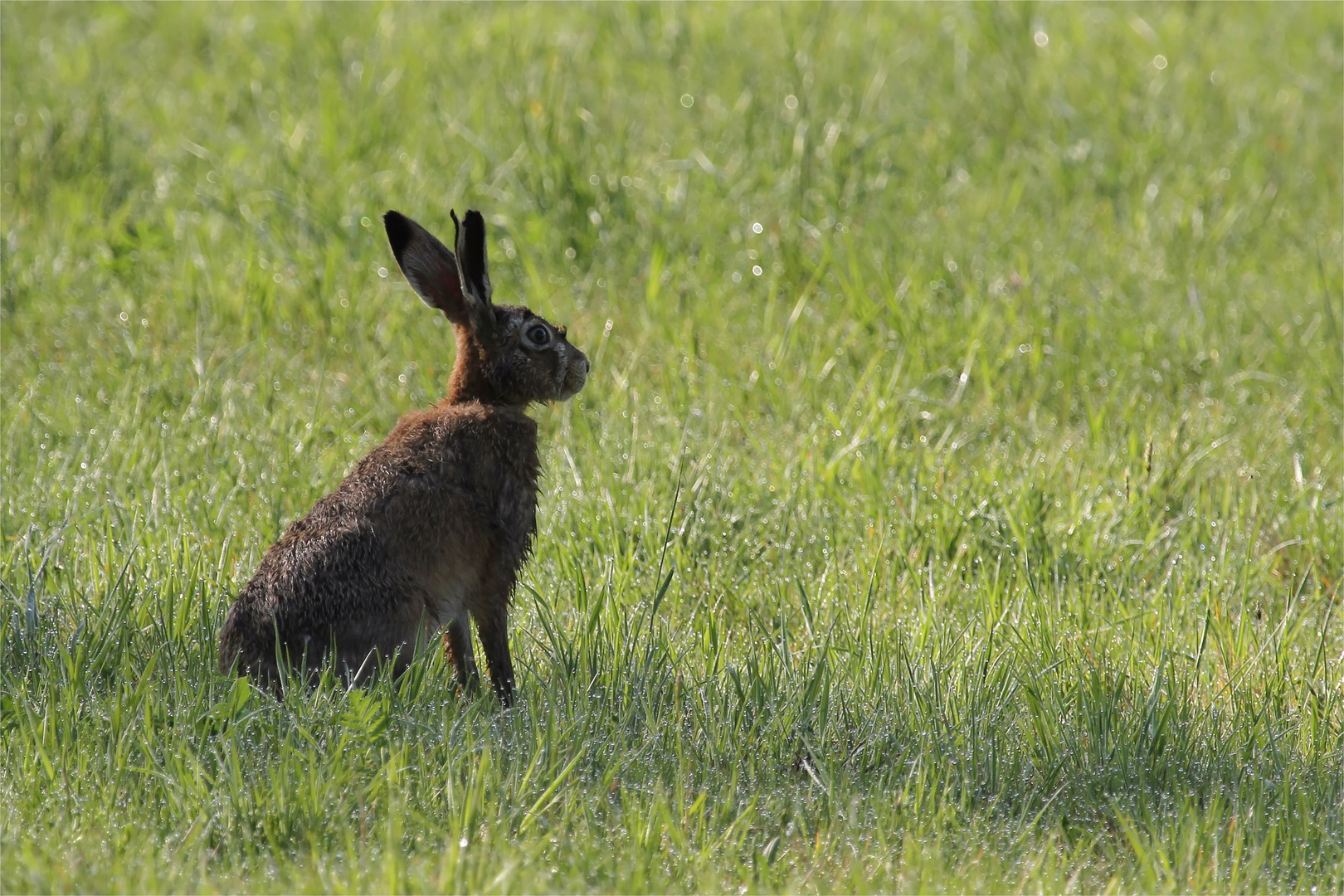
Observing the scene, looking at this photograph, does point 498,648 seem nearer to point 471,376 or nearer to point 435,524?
point 435,524

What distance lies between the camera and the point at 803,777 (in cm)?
367

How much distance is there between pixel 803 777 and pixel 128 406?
3.05 meters

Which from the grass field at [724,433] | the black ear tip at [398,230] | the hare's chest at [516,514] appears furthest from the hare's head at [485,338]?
the grass field at [724,433]

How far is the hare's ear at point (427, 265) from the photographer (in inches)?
167

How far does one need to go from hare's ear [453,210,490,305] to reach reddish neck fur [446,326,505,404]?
0.53ft

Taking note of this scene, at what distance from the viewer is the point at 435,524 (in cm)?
398

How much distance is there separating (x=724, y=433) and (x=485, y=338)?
1335mm

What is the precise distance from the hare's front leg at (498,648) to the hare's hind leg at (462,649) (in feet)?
0.14

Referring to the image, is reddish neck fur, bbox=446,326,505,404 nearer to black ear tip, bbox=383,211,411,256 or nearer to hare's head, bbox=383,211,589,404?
hare's head, bbox=383,211,589,404

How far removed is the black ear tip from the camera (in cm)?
421

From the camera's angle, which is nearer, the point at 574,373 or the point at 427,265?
the point at 427,265

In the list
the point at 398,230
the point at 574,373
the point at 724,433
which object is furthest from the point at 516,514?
the point at 724,433

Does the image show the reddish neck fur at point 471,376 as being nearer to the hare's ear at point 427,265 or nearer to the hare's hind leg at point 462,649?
the hare's ear at point 427,265

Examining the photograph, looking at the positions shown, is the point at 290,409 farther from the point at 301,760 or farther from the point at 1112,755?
the point at 1112,755
